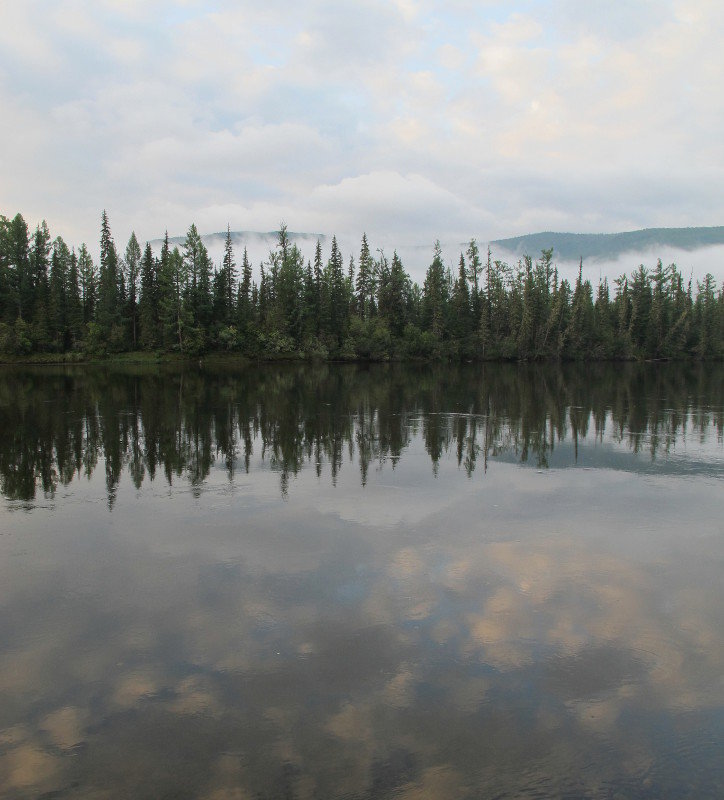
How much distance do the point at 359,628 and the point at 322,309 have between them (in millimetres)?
89898

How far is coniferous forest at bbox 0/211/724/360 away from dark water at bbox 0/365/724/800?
242ft

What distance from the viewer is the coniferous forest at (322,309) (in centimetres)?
8731

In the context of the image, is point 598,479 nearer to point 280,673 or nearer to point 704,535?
point 704,535

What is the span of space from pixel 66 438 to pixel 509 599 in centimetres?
1805

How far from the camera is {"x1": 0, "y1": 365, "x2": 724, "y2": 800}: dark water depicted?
560cm

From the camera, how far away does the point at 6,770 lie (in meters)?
5.46

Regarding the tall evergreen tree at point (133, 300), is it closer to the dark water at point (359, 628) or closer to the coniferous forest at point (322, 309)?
the coniferous forest at point (322, 309)

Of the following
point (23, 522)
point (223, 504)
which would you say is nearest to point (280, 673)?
point (223, 504)

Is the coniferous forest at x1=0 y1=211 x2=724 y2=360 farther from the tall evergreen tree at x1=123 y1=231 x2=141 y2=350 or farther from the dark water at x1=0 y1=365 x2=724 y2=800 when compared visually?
the dark water at x1=0 y1=365 x2=724 y2=800

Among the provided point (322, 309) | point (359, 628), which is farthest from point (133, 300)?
point (359, 628)

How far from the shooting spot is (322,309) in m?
95.9

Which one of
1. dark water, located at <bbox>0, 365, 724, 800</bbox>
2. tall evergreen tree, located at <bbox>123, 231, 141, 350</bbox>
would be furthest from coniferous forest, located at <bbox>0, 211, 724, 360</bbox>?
dark water, located at <bbox>0, 365, 724, 800</bbox>

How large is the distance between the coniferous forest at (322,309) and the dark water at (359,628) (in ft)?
242

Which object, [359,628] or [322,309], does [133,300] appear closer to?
[322,309]
